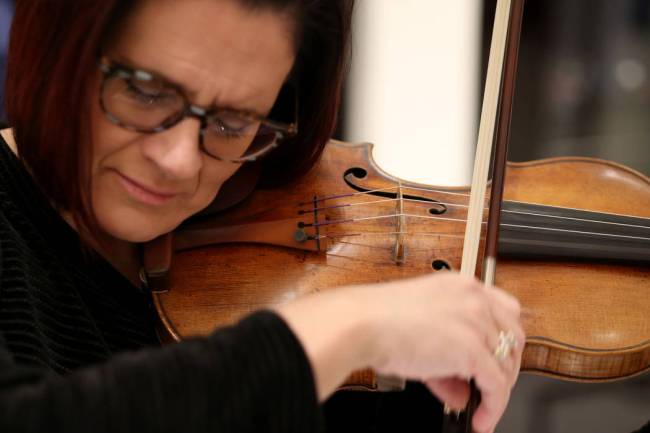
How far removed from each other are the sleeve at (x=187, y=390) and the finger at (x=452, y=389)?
0.16m

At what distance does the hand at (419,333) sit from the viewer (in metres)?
0.50

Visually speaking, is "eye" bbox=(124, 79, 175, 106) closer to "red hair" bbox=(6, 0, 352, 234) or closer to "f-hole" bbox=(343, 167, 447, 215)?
"red hair" bbox=(6, 0, 352, 234)

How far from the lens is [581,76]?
78.9 inches

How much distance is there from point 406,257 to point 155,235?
33cm

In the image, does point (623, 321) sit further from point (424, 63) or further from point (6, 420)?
point (424, 63)

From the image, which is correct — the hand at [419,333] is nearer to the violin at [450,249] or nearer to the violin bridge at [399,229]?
the violin at [450,249]

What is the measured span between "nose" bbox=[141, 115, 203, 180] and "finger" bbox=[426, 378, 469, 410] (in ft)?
1.11

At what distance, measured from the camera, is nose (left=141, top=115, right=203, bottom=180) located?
2.23ft

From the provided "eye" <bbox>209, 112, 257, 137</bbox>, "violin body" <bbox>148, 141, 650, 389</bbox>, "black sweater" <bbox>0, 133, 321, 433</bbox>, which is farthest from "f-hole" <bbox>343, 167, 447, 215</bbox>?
"black sweater" <bbox>0, 133, 321, 433</bbox>

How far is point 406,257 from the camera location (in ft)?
2.88

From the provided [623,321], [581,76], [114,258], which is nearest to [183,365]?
[114,258]

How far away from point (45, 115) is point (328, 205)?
16.6 inches

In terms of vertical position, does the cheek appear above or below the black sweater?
above

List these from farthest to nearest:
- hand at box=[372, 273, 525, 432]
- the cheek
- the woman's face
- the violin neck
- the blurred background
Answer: the blurred background
the violin neck
the cheek
the woman's face
hand at box=[372, 273, 525, 432]
